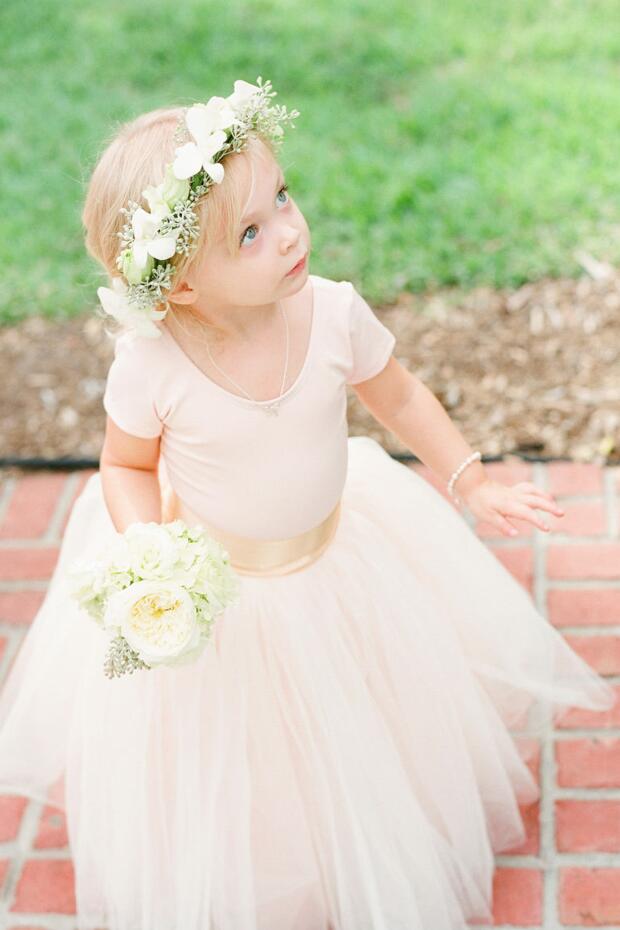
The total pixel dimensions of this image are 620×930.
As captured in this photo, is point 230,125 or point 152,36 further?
point 152,36

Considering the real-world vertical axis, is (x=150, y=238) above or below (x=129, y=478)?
above

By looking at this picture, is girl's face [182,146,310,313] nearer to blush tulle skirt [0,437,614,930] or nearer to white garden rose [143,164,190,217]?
white garden rose [143,164,190,217]

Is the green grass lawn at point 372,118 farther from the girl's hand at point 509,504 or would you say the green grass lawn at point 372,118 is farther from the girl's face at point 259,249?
the girl's face at point 259,249

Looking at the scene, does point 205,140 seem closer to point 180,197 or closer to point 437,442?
point 180,197

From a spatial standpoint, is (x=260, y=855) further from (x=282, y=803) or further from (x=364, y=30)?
(x=364, y=30)

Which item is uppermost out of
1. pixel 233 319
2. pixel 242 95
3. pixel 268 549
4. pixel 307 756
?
pixel 242 95

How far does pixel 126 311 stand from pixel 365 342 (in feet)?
1.55

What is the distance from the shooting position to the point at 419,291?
451 cm

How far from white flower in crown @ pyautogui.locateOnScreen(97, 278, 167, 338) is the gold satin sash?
423 millimetres

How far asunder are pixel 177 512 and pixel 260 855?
67 cm

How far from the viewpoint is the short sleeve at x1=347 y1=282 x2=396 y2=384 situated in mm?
2438

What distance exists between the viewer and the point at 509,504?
2568mm

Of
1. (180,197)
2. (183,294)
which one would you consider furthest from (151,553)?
(180,197)

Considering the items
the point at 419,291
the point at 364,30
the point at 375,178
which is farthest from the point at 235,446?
the point at 364,30
